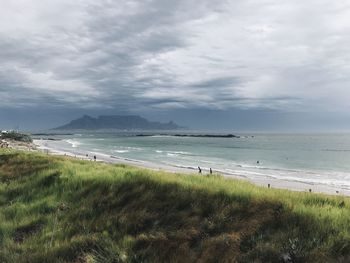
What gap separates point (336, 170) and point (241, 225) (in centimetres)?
6529

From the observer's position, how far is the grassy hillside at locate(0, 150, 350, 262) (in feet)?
21.8

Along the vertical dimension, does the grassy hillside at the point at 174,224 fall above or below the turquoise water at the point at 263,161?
above

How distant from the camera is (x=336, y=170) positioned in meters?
66.9

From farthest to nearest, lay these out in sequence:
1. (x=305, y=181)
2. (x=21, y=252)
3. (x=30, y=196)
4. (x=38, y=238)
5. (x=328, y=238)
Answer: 1. (x=305, y=181)
2. (x=30, y=196)
3. (x=38, y=238)
4. (x=21, y=252)
5. (x=328, y=238)

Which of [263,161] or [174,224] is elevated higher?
[174,224]

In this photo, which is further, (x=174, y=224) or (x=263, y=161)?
(x=263, y=161)

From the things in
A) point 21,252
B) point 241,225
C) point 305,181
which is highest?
point 241,225

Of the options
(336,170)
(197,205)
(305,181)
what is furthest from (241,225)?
(336,170)

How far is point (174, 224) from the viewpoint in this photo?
27.8 feet

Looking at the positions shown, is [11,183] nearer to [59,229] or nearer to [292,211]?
[59,229]

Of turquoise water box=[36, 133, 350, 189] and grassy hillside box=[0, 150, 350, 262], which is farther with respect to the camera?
turquoise water box=[36, 133, 350, 189]

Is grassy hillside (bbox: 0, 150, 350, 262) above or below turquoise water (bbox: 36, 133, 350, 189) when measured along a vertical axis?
above

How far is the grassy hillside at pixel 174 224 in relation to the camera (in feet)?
21.8

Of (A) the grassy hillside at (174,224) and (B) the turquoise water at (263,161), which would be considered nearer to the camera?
(A) the grassy hillside at (174,224)
